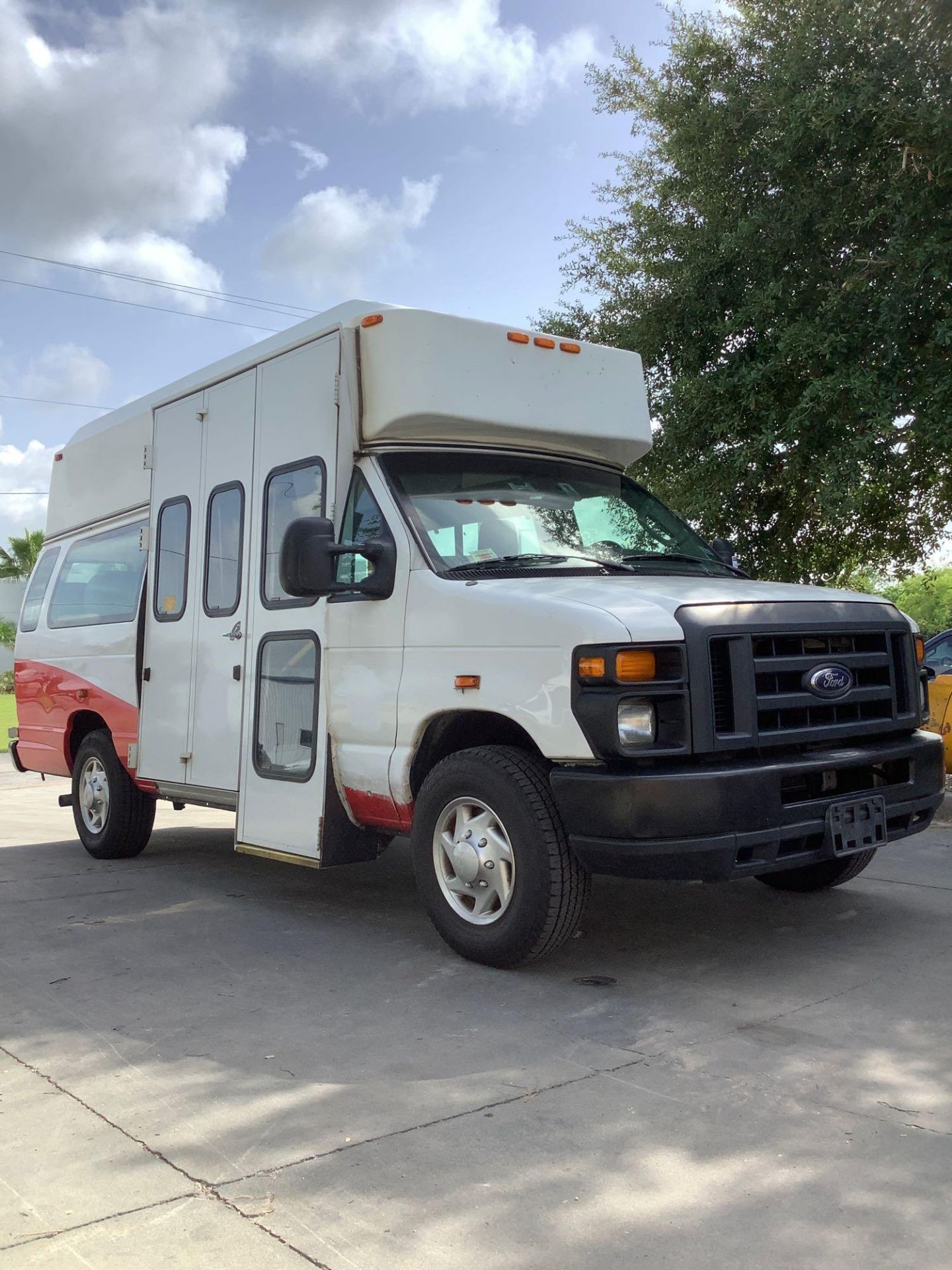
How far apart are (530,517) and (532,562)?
42 centimetres

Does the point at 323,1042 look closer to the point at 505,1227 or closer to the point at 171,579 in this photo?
the point at 505,1227

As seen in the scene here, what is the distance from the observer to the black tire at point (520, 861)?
4.83 m

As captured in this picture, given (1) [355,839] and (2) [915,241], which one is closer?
(1) [355,839]

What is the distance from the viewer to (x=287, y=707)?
6.30 m

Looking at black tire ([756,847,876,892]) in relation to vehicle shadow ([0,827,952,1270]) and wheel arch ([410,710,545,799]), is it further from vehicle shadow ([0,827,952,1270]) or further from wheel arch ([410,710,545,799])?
wheel arch ([410,710,545,799])

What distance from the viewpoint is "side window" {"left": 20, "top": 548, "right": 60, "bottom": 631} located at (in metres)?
9.28

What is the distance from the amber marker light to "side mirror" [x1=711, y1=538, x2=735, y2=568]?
210 centimetres

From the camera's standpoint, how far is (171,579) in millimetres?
7445

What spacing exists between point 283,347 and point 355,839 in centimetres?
262

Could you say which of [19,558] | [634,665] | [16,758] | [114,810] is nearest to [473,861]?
[634,665]

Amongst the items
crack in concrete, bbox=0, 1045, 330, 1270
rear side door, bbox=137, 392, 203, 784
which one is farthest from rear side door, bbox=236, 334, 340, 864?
crack in concrete, bbox=0, 1045, 330, 1270

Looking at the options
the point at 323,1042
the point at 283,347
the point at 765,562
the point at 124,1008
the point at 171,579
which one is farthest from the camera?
the point at 765,562

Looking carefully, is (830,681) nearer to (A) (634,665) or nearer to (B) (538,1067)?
(A) (634,665)

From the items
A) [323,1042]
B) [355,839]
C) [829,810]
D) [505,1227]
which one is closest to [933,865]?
[829,810]
